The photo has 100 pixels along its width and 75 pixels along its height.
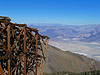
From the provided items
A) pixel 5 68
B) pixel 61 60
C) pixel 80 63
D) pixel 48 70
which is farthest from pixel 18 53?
pixel 80 63

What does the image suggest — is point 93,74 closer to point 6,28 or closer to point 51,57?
point 51,57

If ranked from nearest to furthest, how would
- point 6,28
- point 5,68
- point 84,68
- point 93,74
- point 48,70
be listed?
point 6,28
point 5,68
point 93,74
point 48,70
point 84,68

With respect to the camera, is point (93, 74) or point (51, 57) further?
point (51, 57)

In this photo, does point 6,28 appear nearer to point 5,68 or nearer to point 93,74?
point 5,68

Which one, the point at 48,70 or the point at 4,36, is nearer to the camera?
the point at 4,36

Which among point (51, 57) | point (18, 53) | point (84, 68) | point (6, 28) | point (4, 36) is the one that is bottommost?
point (84, 68)

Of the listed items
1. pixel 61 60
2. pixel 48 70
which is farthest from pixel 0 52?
pixel 61 60

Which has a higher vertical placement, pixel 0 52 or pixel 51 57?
pixel 0 52

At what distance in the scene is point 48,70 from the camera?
179ft

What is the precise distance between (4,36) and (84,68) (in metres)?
63.7

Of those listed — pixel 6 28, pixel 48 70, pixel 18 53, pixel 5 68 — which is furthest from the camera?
pixel 48 70

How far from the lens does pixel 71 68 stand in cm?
6238

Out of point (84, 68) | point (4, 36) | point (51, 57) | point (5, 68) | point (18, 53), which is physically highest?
point (4, 36)

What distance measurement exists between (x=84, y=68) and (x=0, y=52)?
63.4 metres
